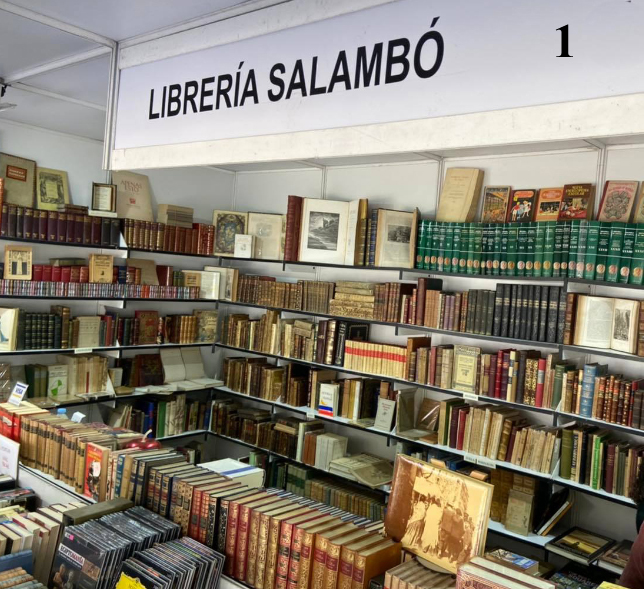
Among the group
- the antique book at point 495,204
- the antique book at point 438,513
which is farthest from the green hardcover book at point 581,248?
the antique book at point 438,513

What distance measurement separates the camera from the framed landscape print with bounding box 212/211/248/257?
18.6 feet

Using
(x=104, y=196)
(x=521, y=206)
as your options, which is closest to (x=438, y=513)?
(x=521, y=206)

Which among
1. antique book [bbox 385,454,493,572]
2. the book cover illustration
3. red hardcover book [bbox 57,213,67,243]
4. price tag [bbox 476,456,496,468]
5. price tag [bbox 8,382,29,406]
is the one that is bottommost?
price tag [bbox 476,456,496,468]

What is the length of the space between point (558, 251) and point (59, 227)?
3725 mm

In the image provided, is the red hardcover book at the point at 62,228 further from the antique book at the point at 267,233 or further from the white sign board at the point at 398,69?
the white sign board at the point at 398,69

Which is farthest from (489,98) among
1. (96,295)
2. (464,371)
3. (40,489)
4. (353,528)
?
(96,295)

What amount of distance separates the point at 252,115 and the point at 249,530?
1.29 m

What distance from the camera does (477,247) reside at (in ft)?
13.1

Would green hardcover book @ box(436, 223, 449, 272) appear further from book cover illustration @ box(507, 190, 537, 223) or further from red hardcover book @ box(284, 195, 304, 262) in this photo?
red hardcover book @ box(284, 195, 304, 262)

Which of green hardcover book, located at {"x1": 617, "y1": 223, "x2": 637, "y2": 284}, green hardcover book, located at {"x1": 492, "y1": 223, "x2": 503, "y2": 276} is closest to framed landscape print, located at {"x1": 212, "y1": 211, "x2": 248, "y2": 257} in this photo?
green hardcover book, located at {"x1": 492, "y1": 223, "x2": 503, "y2": 276}

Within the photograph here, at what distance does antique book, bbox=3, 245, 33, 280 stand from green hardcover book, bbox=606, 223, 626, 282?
162 inches

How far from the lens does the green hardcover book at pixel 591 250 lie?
11.5 feet

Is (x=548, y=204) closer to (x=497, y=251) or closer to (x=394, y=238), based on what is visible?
(x=497, y=251)

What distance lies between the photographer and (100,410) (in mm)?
5348
